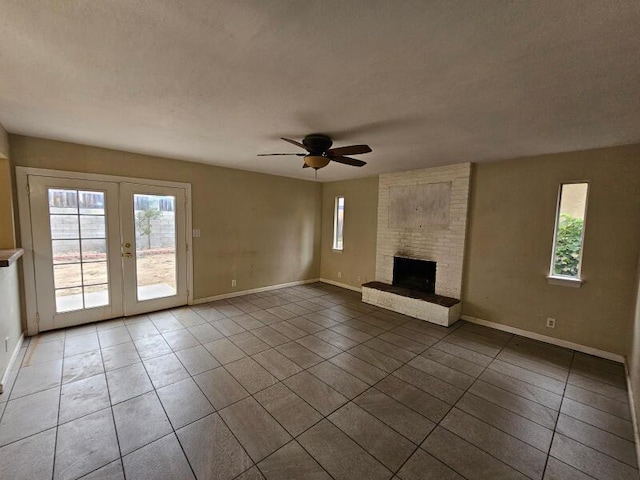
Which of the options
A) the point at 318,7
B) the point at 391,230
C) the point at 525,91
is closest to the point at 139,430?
the point at 318,7

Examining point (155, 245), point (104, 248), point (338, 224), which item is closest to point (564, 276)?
point (338, 224)

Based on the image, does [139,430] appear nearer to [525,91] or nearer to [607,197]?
[525,91]

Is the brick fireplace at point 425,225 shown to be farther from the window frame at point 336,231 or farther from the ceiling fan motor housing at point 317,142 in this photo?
the ceiling fan motor housing at point 317,142

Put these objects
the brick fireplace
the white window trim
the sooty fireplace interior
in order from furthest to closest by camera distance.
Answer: the sooty fireplace interior < the brick fireplace < the white window trim

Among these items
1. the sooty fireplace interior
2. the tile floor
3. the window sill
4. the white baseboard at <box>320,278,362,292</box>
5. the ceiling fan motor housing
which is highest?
the ceiling fan motor housing

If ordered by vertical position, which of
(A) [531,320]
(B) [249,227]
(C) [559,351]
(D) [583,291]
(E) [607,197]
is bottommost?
(C) [559,351]

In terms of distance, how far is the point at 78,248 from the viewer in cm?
357

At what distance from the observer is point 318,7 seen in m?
1.18

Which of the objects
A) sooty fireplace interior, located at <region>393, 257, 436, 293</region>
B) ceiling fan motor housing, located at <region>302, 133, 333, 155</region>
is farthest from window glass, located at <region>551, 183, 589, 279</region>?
ceiling fan motor housing, located at <region>302, 133, 333, 155</region>

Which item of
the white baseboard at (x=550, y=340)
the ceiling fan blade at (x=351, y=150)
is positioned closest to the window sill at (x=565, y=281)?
the white baseboard at (x=550, y=340)

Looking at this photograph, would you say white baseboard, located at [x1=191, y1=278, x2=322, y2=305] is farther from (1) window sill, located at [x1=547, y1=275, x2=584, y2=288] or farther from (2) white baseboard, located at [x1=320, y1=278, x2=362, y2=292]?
(1) window sill, located at [x1=547, y1=275, x2=584, y2=288]

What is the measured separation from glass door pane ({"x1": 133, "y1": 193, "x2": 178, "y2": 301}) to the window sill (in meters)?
5.50

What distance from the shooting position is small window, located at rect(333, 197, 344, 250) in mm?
6219

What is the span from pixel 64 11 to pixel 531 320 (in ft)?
17.0
